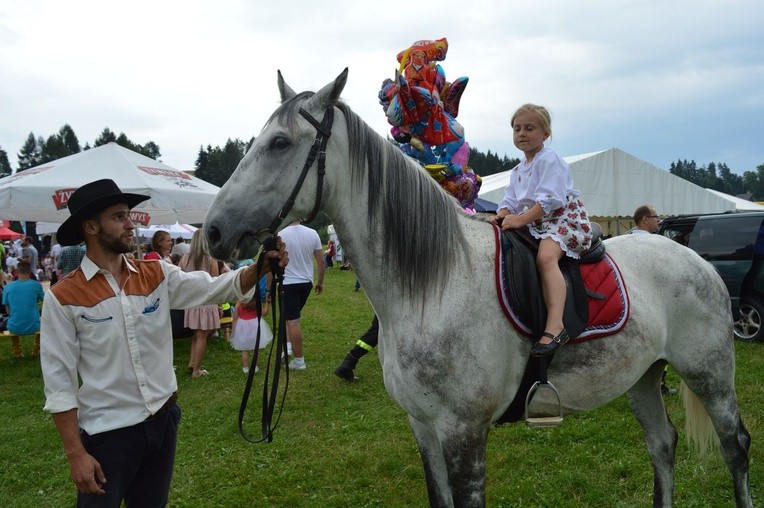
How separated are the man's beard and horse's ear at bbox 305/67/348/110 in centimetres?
99

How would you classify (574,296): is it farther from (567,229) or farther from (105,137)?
(105,137)

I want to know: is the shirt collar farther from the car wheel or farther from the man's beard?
the car wheel

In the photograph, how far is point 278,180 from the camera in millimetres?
2053

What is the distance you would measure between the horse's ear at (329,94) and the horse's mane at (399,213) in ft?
0.26

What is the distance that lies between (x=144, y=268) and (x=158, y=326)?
0.96ft

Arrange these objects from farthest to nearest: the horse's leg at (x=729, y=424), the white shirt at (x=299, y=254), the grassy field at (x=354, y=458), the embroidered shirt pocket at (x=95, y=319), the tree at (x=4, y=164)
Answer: the tree at (x=4, y=164), the white shirt at (x=299, y=254), the grassy field at (x=354, y=458), the horse's leg at (x=729, y=424), the embroidered shirt pocket at (x=95, y=319)

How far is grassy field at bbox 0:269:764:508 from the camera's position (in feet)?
11.9

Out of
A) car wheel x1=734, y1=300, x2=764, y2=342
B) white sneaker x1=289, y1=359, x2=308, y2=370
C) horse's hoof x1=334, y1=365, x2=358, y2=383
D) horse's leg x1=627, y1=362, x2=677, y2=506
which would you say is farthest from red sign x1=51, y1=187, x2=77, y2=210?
car wheel x1=734, y1=300, x2=764, y2=342

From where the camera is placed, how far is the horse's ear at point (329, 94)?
6.93ft

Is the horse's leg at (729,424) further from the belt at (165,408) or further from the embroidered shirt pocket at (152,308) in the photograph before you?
the embroidered shirt pocket at (152,308)

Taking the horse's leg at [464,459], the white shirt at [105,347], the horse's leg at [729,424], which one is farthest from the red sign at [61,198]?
the horse's leg at [729,424]

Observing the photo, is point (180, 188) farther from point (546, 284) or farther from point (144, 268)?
point (546, 284)

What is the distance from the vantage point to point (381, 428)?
490 cm

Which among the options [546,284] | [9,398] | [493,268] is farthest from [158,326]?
[9,398]
